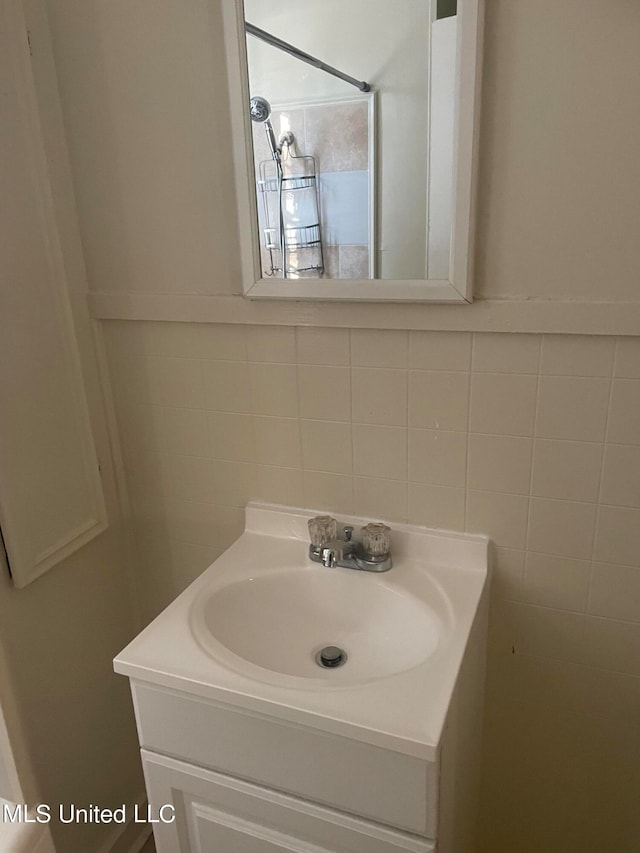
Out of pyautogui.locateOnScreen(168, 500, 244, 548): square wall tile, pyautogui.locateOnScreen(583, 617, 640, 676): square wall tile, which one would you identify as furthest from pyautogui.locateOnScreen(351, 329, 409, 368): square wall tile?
pyautogui.locateOnScreen(583, 617, 640, 676): square wall tile

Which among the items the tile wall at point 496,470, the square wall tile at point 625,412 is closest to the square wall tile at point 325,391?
the tile wall at point 496,470

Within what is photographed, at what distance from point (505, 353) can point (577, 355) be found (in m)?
0.11

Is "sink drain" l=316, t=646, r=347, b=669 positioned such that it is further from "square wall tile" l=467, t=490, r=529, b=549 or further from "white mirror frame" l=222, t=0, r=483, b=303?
"white mirror frame" l=222, t=0, r=483, b=303

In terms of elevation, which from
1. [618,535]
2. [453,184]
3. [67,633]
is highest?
[453,184]

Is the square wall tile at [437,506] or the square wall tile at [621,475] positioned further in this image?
the square wall tile at [437,506]

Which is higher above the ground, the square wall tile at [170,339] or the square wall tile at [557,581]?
the square wall tile at [170,339]

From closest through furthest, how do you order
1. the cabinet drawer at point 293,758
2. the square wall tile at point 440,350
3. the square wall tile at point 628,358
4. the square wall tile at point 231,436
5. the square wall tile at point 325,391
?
the cabinet drawer at point 293,758 < the square wall tile at point 628,358 < the square wall tile at point 440,350 < the square wall tile at point 325,391 < the square wall tile at point 231,436

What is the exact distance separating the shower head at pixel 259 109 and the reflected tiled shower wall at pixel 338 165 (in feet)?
0.04

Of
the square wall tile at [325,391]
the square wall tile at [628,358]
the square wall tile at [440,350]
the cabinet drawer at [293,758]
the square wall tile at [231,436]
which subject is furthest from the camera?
the square wall tile at [231,436]

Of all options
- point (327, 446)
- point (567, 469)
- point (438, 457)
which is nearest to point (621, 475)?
point (567, 469)

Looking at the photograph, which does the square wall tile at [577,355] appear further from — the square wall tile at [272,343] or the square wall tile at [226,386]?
the square wall tile at [226,386]

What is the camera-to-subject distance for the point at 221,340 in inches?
Answer: 50.5

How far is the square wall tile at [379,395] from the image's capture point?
1.17m

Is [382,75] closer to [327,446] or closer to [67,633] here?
[327,446]
